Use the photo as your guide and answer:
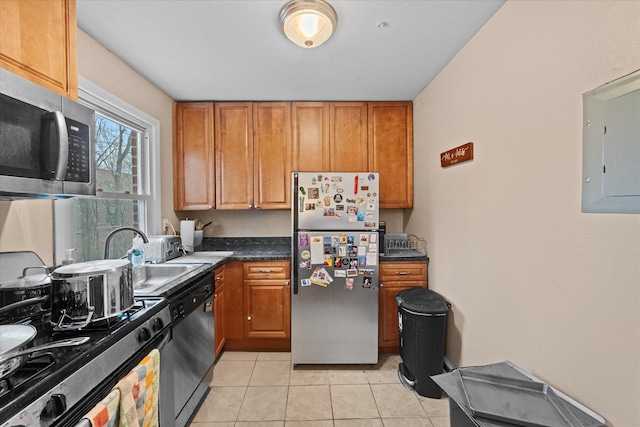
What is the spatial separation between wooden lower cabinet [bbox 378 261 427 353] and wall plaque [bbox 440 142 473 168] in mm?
944

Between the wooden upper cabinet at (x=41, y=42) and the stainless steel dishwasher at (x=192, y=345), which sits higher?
the wooden upper cabinet at (x=41, y=42)

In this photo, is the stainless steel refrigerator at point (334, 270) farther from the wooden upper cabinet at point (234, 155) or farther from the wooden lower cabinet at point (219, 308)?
the wooden upper cabinet at point (234, 155)

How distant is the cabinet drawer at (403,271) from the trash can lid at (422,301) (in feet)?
0.76

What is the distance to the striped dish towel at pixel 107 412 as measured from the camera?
85cm

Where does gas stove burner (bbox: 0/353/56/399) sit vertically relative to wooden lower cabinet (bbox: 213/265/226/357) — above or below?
above

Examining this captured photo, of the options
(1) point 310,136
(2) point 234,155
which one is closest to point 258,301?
(2) point 234,155

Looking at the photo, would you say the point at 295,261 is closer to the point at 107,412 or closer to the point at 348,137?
the point at 348,137

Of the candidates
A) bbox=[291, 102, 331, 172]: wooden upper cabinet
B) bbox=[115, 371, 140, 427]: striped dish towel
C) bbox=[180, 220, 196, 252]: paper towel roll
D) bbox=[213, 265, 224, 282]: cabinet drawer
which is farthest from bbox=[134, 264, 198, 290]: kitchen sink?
bbox=[291, 102, 331, 172]: wooden upper cabinet

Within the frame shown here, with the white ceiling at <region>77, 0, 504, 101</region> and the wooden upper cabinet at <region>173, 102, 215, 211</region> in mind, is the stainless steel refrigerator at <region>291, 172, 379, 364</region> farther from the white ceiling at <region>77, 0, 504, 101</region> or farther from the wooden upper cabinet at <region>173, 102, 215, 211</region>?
the wooden upper cabinet at <region>173, 102, 215, 211</region>

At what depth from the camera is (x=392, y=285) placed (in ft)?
8.47

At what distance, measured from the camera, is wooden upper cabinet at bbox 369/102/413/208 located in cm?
302

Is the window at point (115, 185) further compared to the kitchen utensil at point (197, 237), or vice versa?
the kitchen utensil at point (197, 237)

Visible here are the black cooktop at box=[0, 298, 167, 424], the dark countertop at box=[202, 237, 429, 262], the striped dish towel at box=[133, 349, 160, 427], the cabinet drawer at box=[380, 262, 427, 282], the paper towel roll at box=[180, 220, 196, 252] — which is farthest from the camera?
the dark countertop at box=[202, 237, 429, 262]

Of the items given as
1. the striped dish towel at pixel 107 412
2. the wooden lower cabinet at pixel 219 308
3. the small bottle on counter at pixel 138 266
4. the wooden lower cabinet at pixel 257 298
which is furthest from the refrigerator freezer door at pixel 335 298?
the striped dish towel at pixel 107 412
